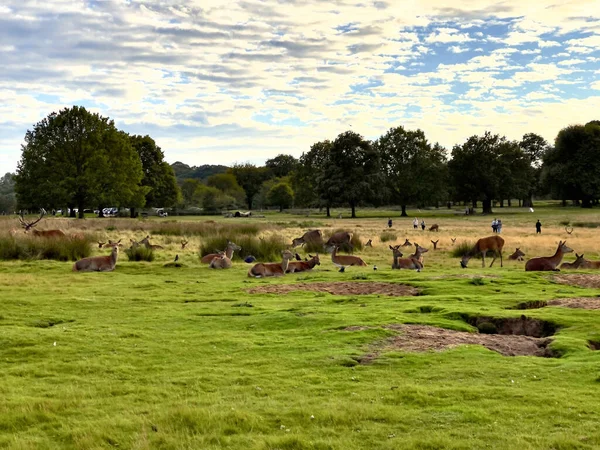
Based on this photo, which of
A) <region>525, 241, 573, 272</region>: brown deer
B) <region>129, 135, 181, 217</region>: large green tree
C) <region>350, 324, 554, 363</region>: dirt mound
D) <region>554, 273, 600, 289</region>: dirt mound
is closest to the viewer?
<region>350, 324, 554, 363</region>: dirt mound

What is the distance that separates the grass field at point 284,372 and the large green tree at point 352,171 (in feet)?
223

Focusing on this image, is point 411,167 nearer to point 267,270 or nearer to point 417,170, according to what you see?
point 417,170

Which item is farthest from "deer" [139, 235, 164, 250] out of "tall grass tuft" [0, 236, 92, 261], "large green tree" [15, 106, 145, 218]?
"large green tree" [15, 106, 145, 218]

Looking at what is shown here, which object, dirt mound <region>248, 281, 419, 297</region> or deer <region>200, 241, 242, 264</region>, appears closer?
dirt mound <region>248, 281, 419, 297</region>

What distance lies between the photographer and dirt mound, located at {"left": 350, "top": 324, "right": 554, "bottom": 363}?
31.8 ft

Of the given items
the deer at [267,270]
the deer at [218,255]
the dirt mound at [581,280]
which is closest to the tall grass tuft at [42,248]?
the deer at [218,255]

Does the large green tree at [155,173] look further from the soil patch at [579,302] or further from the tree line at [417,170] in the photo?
the soil patch at [579,302]

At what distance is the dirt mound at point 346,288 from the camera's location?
1611cm

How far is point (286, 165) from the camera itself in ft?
541

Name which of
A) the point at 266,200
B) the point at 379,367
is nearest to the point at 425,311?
the point at 379,367

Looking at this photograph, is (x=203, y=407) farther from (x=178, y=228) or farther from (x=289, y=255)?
(x=178, y=228)

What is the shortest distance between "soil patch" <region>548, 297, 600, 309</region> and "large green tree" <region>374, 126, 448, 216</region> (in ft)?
236

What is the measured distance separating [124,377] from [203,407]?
6.42ft

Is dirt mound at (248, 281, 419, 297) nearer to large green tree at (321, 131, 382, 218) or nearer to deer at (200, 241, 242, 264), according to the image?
deer at (200, 241, 242, 264)
